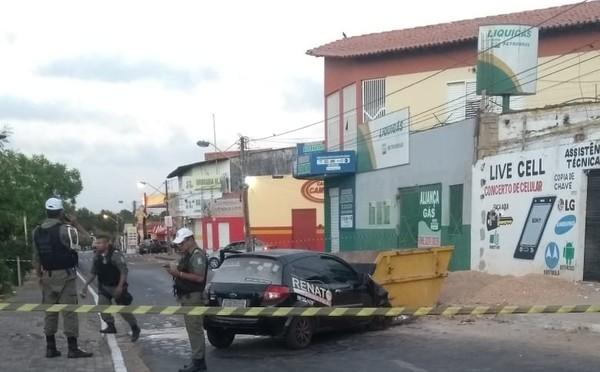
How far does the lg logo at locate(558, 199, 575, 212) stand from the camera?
16.7m

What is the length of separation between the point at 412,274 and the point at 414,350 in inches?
146

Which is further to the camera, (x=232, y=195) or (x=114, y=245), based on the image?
(x=232, y=195)

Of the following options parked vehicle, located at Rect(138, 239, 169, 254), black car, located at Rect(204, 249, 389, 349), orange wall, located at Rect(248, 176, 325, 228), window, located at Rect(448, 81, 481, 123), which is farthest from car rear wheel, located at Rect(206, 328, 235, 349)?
parked vehicle, located at Rect(138, 239, 169, 254)

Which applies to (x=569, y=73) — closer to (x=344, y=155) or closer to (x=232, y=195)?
(x=344, y=155)

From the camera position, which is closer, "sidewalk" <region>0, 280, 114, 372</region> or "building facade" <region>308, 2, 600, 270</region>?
"sidewalk" <region>0, 280, 114, 372</region>

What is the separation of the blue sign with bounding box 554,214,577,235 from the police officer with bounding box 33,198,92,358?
11.7 metres

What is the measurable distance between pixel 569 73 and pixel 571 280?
14035 mm

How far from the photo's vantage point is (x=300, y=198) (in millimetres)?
54250

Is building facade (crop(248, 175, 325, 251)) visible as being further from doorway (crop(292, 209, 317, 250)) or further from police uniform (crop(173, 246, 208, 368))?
police uniform (crop(173, 246, 208, 368))

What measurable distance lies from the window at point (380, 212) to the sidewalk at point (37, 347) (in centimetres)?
1464

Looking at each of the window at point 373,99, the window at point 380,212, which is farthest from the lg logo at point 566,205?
the window at point 373,99

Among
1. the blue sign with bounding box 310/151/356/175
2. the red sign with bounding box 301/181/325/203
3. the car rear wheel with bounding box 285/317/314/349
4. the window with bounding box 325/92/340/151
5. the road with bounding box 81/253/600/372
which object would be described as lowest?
the road with bounding box 81/253/600/372

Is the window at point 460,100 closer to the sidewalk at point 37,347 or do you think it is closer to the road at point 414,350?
the road at point 414,350

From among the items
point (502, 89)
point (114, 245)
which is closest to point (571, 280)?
point (502, 89)
